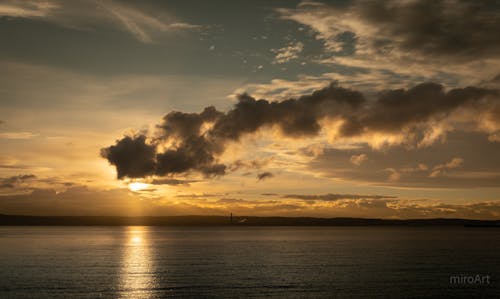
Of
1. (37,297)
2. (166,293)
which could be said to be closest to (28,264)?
(37,297)

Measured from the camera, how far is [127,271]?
114 m

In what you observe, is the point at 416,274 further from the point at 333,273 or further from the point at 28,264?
the point at 28,264

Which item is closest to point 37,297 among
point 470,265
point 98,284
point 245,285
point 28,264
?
point 98,284

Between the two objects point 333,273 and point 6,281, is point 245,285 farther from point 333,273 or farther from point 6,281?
point 6,281

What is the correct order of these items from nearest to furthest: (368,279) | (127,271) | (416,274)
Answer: (368,279) → (416,274) → (127,271)

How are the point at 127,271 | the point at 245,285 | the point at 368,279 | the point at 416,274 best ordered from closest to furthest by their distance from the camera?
the point at 245,285 → the point at 368,279 → the point at 416,274 → the point at 127,271

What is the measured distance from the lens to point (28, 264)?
126m

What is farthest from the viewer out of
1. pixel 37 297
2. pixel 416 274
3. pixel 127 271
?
pixel 127 271

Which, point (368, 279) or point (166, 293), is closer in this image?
point (166, 293)

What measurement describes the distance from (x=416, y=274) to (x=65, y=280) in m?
74.7

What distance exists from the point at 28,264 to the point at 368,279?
288 ft

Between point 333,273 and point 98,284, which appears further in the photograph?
point 333,273

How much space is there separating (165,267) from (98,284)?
31.3m

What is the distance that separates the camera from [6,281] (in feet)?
305
